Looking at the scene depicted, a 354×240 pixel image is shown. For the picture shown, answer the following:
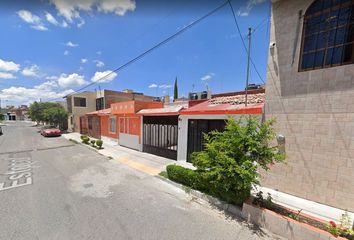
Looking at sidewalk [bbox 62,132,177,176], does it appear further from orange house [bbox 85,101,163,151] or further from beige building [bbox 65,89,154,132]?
beige building [bbox 65,89,154,132]

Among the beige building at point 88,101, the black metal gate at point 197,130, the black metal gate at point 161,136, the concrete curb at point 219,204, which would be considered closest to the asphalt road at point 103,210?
the concrete curb at point 219,204

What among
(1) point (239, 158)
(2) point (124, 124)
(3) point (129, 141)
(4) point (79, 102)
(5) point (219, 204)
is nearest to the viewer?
(1) point (239, 158)

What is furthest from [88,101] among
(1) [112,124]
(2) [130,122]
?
(2) [130,122]

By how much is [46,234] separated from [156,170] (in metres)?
4.59

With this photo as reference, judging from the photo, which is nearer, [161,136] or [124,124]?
[161,136]

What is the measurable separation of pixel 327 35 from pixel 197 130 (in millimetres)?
5608

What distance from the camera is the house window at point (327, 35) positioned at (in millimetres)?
4246

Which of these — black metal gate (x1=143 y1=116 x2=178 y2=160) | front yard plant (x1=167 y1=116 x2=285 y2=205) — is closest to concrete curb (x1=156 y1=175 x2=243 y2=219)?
front yard plant (x1=167 y1=116 x2=285 y2=205)

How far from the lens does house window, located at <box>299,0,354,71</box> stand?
13.9 feet

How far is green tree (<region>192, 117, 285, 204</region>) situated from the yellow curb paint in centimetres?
368

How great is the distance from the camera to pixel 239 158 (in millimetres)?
4043

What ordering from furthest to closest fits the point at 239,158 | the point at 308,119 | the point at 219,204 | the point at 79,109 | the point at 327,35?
1. the point at 79,109
2. the point at 308,119
3. the point at 327,35
4. the point at 219,204
5. the point at 239,158

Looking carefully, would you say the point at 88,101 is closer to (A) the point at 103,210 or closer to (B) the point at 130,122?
(B) the point at 130,122

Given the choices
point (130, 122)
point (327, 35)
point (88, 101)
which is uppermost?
point (327, 35)
